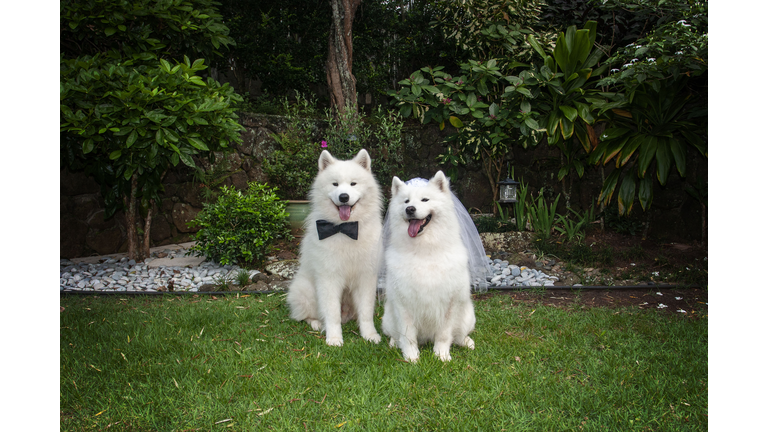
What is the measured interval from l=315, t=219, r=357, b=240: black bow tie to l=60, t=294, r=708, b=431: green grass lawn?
68cm

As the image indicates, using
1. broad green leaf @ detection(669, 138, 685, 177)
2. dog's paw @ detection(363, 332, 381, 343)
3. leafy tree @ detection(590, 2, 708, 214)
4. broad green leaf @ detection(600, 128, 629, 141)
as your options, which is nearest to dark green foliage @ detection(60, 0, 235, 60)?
dog's paw @ detection(363, 332, 381, 343)

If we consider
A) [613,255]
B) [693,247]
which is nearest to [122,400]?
[613,255]

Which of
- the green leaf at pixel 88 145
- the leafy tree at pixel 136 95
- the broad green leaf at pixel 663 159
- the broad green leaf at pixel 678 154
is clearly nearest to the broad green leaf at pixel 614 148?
the broad green leaf at pixel 663 159

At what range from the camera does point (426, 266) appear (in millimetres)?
2432

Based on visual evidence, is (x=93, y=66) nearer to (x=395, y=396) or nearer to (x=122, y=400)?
(x=122, y=400)

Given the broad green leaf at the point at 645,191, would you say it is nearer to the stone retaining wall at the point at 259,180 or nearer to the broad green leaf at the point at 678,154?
the broad green leaf at the point at 678,154

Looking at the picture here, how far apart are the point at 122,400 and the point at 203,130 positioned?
273cm

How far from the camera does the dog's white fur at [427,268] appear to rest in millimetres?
2415

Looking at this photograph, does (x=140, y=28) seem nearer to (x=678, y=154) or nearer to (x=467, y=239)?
(x=467, y=239)

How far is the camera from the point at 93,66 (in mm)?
3814

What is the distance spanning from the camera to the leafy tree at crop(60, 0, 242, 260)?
3.64 metres

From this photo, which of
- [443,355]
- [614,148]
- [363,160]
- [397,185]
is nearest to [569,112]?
[614,148]

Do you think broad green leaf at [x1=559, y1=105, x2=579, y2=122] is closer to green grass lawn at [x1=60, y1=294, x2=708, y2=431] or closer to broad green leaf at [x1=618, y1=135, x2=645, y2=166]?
broad green leaf at [x1=618, y1=135, x2=645, y2=166]

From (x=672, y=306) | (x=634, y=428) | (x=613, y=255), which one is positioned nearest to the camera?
(x=634, y=428)
